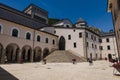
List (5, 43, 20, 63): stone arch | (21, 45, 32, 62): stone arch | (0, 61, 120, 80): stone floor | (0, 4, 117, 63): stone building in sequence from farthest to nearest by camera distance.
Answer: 1. (21, 45, 32, 62): stone arch
2. (5, 43, 20, 63): stone arch
3. (0, 4, 117, 63): stone building
4. (0, 61, 120, 80): stone floor

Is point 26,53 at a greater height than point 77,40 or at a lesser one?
lesser

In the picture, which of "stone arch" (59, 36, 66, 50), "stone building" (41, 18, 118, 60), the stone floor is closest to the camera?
the stone floor

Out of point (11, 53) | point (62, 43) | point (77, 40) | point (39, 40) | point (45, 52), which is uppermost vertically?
point (77, 40)

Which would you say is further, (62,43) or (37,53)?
(62,43)

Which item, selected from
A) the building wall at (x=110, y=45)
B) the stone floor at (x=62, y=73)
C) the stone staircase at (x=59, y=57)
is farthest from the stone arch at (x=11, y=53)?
the building wall at (x=110, y=45)

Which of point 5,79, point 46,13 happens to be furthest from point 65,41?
point 5,79

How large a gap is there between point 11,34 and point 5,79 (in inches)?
687

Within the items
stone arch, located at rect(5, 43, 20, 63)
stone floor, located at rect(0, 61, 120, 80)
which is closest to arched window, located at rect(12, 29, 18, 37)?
stone arch, located at rect(5, 43, 20, 63)

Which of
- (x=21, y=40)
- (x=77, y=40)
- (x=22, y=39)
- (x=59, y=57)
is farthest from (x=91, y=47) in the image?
(x=21, y=40)

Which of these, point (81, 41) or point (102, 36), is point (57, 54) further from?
point (102, 36)

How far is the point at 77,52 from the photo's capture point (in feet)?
109

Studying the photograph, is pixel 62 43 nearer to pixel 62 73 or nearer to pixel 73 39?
pixel 73 39

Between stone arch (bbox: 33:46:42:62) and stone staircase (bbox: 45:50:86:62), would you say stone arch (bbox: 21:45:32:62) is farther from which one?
stone staircase (bbox: 45:50:86:62)

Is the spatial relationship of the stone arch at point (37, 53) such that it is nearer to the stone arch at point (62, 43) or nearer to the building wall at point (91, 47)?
the stone arch at point (62, 43)
